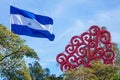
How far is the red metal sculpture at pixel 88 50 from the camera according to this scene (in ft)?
97.3

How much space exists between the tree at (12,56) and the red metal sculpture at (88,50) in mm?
10532

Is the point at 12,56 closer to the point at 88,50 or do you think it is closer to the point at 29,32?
the point at 29,32

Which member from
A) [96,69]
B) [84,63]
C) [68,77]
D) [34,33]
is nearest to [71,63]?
[84,63]

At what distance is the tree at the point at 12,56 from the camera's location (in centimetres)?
1883

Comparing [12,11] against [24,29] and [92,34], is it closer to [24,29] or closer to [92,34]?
[24,29]

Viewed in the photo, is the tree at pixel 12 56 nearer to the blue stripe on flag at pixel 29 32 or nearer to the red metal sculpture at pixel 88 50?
the blue stripe on flag at pixel 29 32

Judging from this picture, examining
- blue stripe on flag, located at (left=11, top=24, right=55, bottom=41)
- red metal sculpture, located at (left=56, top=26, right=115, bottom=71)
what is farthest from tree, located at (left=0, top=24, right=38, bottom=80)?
red metal sculpture, located at (left=56, top=26, right=115, bottom=71)

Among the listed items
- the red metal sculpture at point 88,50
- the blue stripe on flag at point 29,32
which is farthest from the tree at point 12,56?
the red metal sculpture at point 88,50

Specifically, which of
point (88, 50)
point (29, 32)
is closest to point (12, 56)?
point (29, 32)

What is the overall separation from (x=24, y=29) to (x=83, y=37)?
10152 millimetres

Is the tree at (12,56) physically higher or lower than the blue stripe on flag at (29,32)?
lower

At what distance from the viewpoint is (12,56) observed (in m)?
19.0

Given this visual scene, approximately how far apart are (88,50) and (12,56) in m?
12.0

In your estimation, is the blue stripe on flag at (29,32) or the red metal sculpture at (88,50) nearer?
the blue stripe on flag at (29,32)
